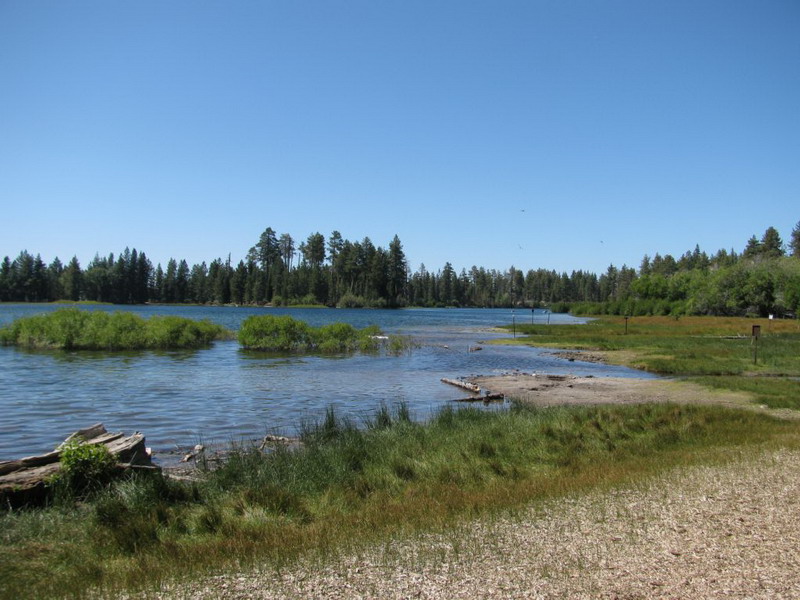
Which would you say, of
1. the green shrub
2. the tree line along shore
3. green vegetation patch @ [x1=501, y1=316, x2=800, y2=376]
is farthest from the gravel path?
green vegetation patch @ [x1=501, y1=316, x2=800, y2=376]

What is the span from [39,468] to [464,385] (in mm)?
18932

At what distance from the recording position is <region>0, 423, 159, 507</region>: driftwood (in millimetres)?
9398

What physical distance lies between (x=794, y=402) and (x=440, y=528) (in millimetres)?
16980

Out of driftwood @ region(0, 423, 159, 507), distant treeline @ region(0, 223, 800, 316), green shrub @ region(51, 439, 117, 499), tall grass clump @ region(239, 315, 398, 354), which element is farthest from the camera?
distant treeline @ region(0, 223, 800, 316)

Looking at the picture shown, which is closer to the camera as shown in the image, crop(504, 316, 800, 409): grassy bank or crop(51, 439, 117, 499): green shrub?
crop(51, 439, 117, 499): green shrub

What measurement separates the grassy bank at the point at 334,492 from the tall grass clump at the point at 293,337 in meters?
30.3

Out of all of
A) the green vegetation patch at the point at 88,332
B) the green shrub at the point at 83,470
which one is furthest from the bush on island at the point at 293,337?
the green shrub at the point at 83,470

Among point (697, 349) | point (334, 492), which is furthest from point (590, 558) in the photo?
point (697, 349)

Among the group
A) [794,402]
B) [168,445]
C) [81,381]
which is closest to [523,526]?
[168,445]

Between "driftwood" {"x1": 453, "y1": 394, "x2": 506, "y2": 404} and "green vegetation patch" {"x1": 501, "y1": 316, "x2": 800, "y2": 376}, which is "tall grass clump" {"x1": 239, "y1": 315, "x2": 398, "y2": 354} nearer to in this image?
"green vegetation patch" {"x1": 501, "y1": 316, "x2": 800, "y2": 376}

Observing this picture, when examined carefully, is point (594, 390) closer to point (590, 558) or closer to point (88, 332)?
point (590, 558)

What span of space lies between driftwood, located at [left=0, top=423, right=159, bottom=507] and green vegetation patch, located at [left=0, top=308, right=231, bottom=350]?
32568 mm

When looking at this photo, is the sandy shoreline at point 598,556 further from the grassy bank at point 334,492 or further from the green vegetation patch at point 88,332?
the green vegetation patch at point 88,332

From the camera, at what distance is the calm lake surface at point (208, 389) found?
56.2 feet
